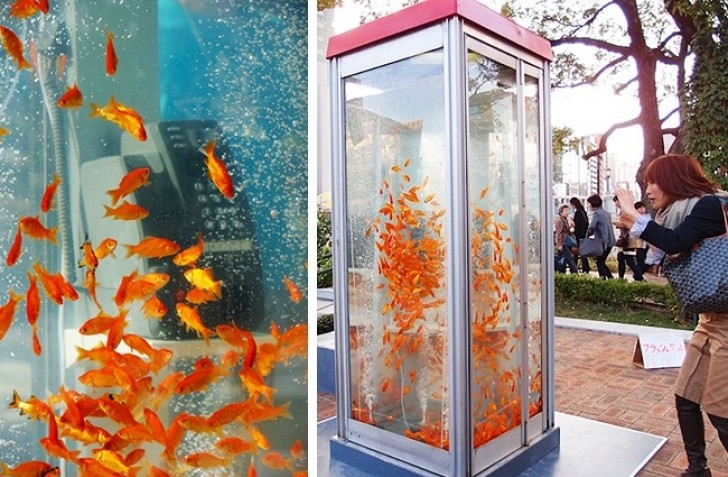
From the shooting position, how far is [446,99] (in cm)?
288

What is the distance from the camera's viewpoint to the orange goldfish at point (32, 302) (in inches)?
70.0

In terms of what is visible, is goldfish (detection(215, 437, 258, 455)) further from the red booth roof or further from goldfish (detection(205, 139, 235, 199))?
the red booth roof

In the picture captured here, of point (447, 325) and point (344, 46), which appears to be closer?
point (447, 325)

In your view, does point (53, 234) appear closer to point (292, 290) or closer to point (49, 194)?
point (49, 194)

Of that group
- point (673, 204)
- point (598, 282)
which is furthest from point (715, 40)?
point (673, 204)

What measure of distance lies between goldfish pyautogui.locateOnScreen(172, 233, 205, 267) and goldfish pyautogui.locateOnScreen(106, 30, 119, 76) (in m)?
0.54

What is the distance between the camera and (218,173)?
68.2 inches

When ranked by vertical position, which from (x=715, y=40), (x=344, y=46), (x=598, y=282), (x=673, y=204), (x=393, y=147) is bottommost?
(x=598, y=282)

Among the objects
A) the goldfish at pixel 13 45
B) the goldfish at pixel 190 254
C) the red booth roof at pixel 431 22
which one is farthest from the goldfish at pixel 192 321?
the red booth roof at pixel 431 22

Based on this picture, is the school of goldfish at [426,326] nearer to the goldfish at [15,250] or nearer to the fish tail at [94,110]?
the fish tail at [94,110]

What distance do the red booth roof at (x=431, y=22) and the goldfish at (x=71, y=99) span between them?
5.67 ft

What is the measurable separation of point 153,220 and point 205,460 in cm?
76

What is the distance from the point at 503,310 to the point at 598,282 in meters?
6.70

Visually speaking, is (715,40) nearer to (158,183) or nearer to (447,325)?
(447,325)
